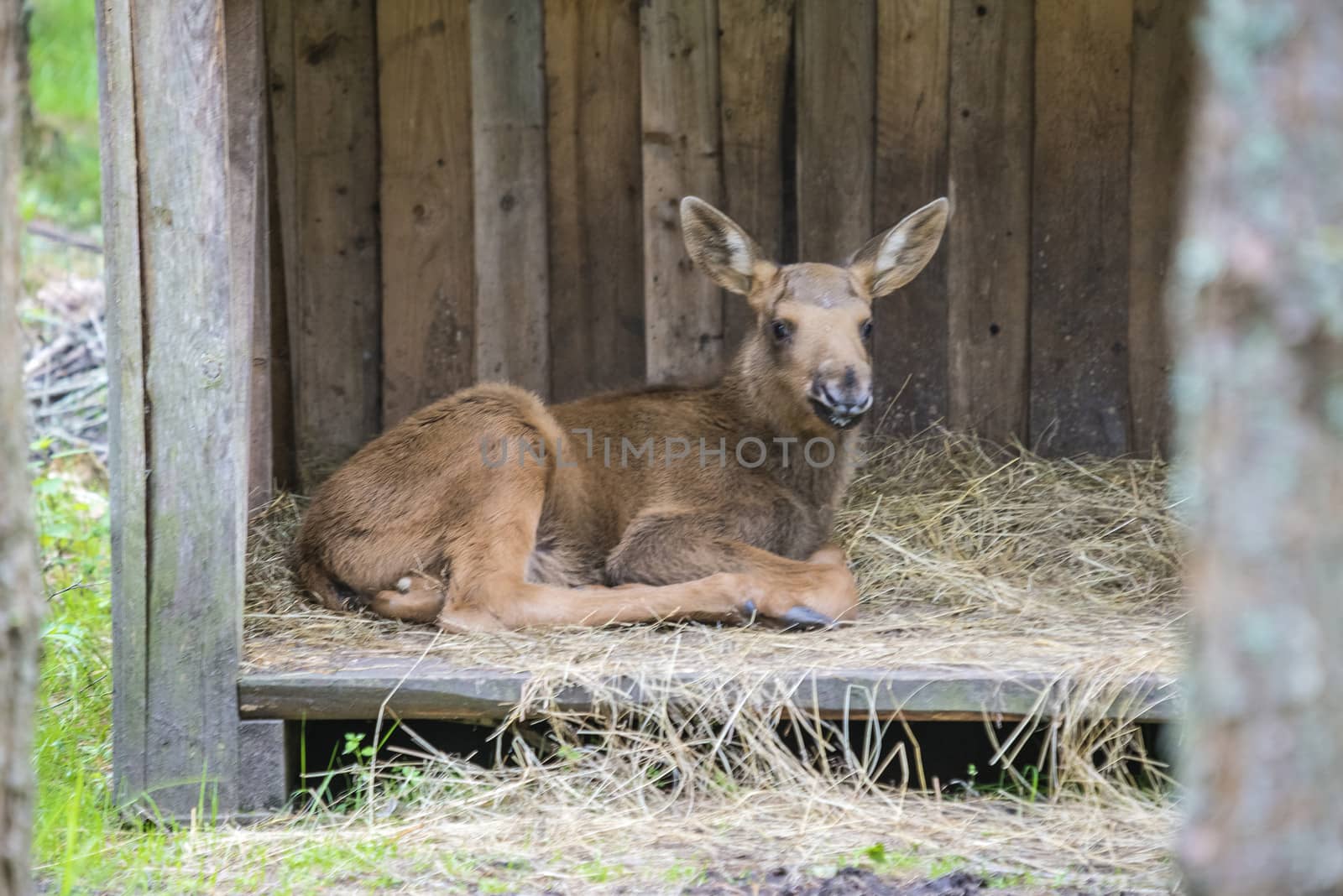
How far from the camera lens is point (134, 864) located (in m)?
4.07

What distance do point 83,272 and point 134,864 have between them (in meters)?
7.17

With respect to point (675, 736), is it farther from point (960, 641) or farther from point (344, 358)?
point (344, 358)

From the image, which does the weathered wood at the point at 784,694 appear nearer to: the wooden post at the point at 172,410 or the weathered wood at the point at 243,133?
the wooden post at the point at 172,410

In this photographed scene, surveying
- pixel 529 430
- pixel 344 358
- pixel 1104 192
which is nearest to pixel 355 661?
pixel 529 430

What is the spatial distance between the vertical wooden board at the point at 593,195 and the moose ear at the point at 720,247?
0.93 metres

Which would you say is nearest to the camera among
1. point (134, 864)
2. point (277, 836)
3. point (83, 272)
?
point (134, 864)

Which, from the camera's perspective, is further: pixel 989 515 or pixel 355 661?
pixel 989 515

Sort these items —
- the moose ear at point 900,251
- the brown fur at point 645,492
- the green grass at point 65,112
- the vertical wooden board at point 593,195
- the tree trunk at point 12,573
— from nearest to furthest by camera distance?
the tree trunk at point 12,573 → the brown fur at point 645,492 → the moose ear at point 900,251 → the vertical wooden board at point 593,195 → the green grass at point 65,112

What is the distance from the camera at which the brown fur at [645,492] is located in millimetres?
5574

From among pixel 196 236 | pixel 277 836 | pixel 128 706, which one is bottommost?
pixel 277 836

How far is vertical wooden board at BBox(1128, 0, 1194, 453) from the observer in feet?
22.8

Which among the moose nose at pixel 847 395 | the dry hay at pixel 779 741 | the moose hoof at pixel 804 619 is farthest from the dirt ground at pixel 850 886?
the moose nose at pixel 847 395

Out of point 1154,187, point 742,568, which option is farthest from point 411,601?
point 1154,187

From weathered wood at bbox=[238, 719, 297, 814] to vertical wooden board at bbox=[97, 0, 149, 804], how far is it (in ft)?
1.04
